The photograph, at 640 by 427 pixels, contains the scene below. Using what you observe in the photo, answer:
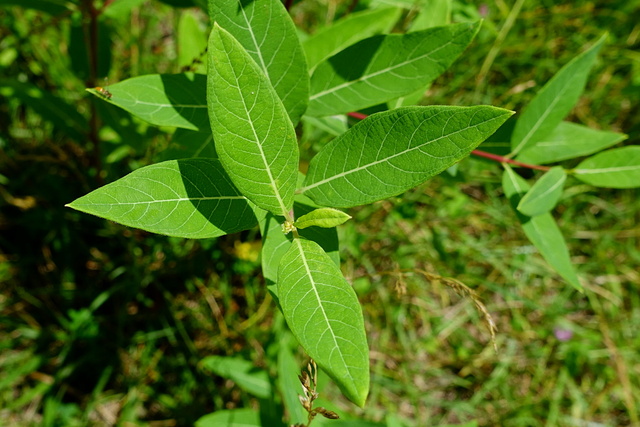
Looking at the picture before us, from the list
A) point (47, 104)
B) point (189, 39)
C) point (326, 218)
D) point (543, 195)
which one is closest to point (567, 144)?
point (543, 195)

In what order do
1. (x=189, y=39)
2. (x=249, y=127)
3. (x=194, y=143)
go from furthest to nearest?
(x=189, y=39)
(x=194, y=143)
(x=249, y=127)

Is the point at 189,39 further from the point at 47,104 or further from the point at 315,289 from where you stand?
Answer: the point at 315,289

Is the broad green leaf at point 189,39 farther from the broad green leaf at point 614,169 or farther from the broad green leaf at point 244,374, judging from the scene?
the broad green leaf at point 614,169

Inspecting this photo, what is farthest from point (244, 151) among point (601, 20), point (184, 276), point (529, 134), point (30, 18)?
point (601, 20)

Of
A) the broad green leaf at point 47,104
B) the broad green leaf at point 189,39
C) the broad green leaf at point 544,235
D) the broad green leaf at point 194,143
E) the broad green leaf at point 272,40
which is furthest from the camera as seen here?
the broad green leaf at point 47,104

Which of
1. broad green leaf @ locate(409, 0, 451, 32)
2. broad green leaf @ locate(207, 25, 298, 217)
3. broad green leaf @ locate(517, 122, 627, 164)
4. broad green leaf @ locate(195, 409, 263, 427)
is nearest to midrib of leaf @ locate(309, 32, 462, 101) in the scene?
broad green leaf @ locate(409, 0, 451, 32)

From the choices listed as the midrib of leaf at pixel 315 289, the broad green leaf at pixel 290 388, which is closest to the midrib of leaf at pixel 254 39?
the midrib of leaf at pixel 315 289

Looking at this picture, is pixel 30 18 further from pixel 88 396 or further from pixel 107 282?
pixel 88 396
